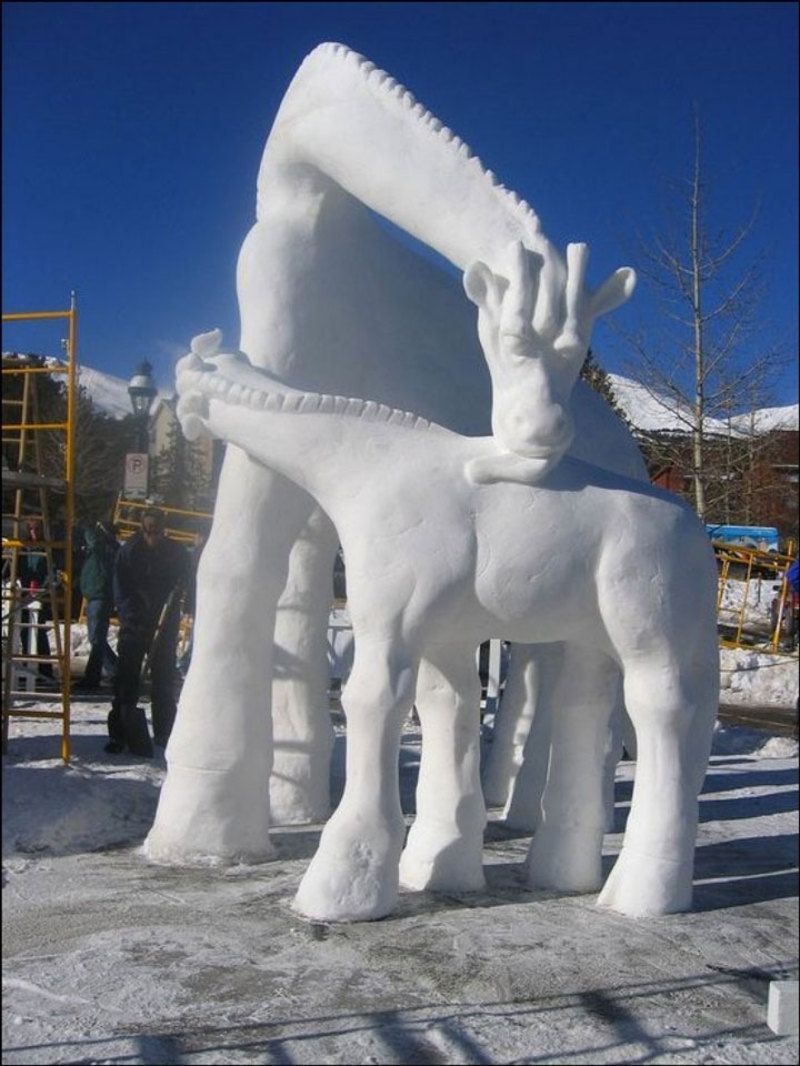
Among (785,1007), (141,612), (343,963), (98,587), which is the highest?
(98,587)

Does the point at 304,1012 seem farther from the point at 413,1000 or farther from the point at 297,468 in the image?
the point at 297,468

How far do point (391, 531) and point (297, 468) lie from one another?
51cm

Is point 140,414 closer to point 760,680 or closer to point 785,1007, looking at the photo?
point 785,1007

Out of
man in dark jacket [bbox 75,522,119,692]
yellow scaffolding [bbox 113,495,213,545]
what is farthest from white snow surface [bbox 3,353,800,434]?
yellow scaffolding [bbox 113,495,213,545]

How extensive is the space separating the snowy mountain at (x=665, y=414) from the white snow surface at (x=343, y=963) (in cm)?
312

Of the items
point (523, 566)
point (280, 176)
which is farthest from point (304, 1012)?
point (280, 176)

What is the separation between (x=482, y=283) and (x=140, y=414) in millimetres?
4265

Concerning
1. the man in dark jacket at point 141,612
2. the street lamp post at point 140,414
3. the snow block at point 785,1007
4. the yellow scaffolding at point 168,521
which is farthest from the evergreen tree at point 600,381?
the snow block at point 785,1007

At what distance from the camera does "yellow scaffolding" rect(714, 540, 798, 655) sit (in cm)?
1332

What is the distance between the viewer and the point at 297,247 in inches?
221

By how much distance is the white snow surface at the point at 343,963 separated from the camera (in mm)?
3363

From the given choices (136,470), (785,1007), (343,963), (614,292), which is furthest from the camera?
(136,470)

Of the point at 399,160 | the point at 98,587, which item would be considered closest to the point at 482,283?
the point at 399,160

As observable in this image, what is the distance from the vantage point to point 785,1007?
2750 mm
